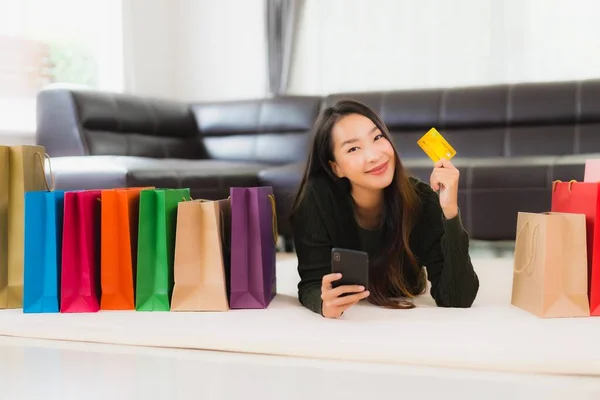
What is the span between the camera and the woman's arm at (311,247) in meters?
1.61

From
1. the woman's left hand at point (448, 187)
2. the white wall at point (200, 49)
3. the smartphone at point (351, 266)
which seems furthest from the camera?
the white wall at point (200, 49)

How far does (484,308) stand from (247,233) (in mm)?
638

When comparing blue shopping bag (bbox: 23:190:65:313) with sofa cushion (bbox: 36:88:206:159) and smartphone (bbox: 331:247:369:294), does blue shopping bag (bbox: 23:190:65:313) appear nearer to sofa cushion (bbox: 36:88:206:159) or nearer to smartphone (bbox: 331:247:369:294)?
smartphone (bbox: 331:247:369:294)

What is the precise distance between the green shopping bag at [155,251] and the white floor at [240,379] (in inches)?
11.6

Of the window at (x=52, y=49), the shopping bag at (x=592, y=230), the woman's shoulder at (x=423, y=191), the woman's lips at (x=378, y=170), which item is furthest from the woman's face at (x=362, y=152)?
the window at (x=52, y=49)

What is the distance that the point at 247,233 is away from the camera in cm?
160

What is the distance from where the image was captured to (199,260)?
1.59 metres

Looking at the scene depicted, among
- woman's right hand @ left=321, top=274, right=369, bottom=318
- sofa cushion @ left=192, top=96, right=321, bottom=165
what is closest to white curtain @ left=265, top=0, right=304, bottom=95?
sofa cushion @ left=192, top=96, right=321, bottom=165

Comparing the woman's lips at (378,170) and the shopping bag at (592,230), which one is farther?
the woman's lips at (378,170)

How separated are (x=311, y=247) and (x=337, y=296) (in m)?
0.23

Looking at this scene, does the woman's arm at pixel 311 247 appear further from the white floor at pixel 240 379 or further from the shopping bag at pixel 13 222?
the shopping bag at pixel 13 222

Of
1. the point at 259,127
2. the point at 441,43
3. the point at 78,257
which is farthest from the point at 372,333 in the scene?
the point at 441,43

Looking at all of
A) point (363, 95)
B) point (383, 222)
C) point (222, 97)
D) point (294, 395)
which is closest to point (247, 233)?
point (383, 222)

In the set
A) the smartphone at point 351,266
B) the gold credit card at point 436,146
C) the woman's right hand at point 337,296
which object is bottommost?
the woman's right hand at point 337,296
